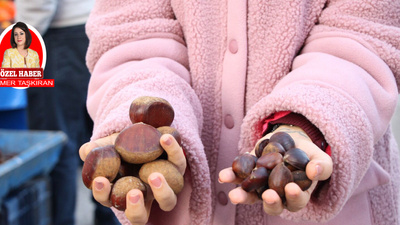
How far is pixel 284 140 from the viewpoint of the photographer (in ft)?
1.54

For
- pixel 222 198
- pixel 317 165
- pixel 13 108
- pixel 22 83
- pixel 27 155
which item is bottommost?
pixel 13 108

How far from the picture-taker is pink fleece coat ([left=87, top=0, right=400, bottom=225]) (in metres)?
0.52

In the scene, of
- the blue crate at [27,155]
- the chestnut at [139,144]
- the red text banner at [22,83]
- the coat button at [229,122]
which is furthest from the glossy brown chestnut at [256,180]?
the blue crate at [27,155]

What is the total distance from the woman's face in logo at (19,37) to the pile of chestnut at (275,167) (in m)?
0.51

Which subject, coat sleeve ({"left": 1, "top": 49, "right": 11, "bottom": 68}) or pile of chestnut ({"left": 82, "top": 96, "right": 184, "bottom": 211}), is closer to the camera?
pile of chestnut ({"left": 82, "top": 96, "right": 184, "bottom": 211})

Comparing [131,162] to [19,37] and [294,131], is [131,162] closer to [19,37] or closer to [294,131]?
[294,131]

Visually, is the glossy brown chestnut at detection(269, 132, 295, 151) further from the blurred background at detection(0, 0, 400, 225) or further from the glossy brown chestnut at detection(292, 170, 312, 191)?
the blurred background at detection(0, 0, 400, 225)

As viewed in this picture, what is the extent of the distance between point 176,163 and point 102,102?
0.21m

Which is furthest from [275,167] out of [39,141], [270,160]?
[39,141]

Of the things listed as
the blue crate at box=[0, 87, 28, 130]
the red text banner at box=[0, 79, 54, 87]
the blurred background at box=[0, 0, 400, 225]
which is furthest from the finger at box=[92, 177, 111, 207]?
the blue crate at box=[0, 87, 28, 130]

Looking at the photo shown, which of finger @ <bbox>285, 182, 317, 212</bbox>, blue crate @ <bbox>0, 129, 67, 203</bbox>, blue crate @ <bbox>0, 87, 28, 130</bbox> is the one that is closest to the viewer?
finger @ <bbox>285, 182, 317, 212</bbox>

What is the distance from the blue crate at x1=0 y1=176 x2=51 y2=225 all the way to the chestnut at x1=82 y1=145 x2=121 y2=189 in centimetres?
99

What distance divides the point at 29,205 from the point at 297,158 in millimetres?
1261

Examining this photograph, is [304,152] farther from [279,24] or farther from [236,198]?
[279,24]
